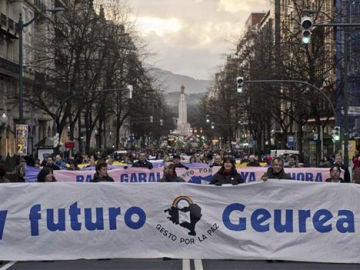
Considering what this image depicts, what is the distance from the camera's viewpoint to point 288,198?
33.2 ft

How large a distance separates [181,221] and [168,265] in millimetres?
816

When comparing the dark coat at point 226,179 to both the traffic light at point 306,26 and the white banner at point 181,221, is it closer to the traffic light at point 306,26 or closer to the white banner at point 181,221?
the white banner at point 181,221

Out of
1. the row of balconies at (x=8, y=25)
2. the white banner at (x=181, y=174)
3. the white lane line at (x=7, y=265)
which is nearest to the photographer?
the white lane line at (x=7, y=265)

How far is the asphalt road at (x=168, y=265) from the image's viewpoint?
30.5ft

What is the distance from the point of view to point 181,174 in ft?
60.4

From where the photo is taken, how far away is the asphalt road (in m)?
9.28

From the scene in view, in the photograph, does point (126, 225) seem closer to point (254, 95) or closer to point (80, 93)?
point (80, 93)

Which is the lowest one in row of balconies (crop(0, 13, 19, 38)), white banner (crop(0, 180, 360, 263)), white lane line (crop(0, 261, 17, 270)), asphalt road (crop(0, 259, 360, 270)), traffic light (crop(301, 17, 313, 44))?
white lane line (crop(0, 261, 17, 270))

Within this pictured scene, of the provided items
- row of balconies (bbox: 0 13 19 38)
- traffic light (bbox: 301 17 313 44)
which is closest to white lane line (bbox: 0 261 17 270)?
traffic light (bbox: 301 17 313 44)

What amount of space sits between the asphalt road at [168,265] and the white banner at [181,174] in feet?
27.6

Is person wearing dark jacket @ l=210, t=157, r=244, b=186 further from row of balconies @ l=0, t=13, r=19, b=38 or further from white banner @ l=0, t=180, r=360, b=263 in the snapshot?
row of balconies @ l=0, t=13, r=19, b=38

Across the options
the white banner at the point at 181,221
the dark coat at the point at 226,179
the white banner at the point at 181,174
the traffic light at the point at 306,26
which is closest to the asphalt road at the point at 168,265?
the white banner at the point at 181,221

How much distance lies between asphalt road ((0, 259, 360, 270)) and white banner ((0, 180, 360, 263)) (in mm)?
121

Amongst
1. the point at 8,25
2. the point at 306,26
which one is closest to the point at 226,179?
the point at 306,26
